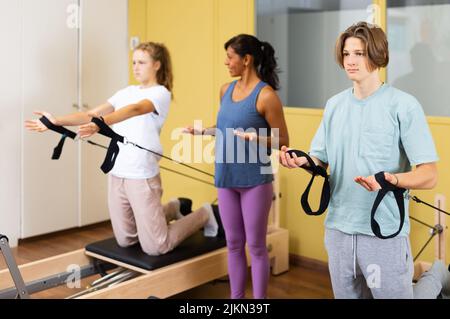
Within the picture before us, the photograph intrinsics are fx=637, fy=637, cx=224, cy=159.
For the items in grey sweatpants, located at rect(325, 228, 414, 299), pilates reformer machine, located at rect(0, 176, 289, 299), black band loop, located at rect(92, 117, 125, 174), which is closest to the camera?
grey sweatpants, located at rect(325, 228, 414, 299)

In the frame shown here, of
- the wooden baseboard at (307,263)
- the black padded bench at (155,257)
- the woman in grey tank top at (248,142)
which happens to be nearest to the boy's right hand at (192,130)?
the woman in grey tank top at (248,142)

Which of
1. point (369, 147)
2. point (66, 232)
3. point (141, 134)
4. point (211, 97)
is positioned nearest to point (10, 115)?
point (66, 232)

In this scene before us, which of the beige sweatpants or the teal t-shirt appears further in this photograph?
the beige sweatpants

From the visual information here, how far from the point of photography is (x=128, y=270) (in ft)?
10.5

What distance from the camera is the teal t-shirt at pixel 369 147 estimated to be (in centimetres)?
188

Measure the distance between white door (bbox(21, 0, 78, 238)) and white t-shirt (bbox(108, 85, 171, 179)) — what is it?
1.34 m

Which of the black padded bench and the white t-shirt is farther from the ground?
the white t-shirt

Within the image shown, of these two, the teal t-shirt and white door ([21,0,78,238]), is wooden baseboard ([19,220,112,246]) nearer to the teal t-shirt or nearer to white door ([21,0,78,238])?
white door ([21,0,78,238])

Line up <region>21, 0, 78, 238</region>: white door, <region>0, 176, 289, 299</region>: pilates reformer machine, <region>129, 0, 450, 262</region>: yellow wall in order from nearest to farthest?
<region>0, 176, 289, 299</region>: pilates reformer machine, <region>129, 0, 450, 262</region>: yellow wall, <region>21, 0, 78, 238</region>: white door

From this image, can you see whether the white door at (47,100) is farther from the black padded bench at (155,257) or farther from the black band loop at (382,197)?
the black band loop at (382,197)

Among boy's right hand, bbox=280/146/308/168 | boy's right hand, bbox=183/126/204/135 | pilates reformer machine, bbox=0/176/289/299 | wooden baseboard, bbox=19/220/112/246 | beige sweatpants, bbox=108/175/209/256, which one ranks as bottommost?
wooden baseboard, bbox=19/220/112/246

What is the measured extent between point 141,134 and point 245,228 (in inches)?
26.4

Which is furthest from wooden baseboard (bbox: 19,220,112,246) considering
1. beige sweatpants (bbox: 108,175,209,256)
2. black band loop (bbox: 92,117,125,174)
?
black band loop (bbox: 92,117,125,174)

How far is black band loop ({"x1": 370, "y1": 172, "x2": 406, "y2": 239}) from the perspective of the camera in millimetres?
1830
